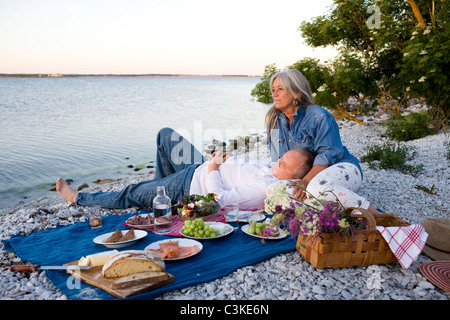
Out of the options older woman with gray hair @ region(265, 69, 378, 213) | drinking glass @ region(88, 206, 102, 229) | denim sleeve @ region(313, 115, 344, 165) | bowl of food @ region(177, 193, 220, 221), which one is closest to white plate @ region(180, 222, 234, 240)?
bowl of food @ region(177, 193, 220, 221)

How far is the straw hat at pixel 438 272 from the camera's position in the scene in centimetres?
272

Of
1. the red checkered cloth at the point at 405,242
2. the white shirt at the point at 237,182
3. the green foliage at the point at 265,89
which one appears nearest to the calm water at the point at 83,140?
the green foliage at the point at 265,89

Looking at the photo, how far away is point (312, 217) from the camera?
2.89 metres

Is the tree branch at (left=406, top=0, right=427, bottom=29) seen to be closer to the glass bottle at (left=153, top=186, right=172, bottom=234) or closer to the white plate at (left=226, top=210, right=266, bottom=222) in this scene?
the white plate at (left=226, top=210, right=266, bottom=222)

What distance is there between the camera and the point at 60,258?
3299 millimetres

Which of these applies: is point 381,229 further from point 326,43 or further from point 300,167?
point 326,43

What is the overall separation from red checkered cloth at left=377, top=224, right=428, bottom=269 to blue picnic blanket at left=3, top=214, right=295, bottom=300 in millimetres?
893

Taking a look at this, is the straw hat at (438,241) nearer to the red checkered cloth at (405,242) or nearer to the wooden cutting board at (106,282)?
the red checkered cloth at (405,242)

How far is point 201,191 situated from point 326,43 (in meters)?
9.58

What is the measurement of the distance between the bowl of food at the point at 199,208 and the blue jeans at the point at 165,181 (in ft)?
2.17

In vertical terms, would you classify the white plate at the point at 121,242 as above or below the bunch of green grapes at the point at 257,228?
below

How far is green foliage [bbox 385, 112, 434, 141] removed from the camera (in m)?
9.35

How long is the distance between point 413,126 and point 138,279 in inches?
357
